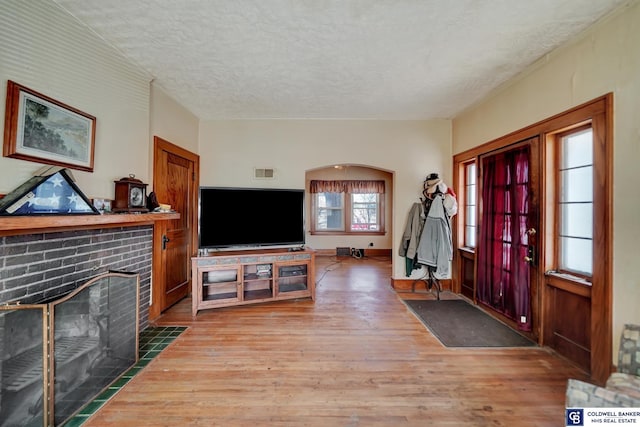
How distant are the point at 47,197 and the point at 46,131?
0.50 metres

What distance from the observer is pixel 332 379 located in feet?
6.16

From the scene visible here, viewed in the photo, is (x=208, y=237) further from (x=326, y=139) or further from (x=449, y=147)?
(x=449, y=147)

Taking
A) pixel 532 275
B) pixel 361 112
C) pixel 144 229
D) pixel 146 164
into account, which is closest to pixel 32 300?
pixel 144 229

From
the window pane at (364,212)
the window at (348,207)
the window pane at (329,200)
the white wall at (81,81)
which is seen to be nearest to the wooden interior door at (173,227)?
the white wall at (81,81)

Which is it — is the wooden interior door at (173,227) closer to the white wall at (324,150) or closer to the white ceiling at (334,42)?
the white wall at (324,150)

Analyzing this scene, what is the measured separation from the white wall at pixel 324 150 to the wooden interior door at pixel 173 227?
1.23 feet

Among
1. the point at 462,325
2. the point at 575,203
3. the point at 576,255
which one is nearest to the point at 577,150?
the point at 575,203

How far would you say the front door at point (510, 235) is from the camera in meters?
2.45

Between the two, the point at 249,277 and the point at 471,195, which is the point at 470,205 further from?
the point at 249,277

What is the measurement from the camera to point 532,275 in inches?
96.6

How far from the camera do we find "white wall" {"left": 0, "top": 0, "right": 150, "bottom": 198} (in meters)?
1.46

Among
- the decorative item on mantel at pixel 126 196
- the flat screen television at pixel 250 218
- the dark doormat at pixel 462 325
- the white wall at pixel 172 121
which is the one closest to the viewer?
the decorative item on mantel at pixel 126 196

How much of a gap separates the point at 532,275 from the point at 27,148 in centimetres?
409

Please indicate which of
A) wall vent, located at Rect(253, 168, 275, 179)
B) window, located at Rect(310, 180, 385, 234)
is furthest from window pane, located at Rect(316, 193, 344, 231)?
wall vent, located at Rect(253, 168, 275, 179)
